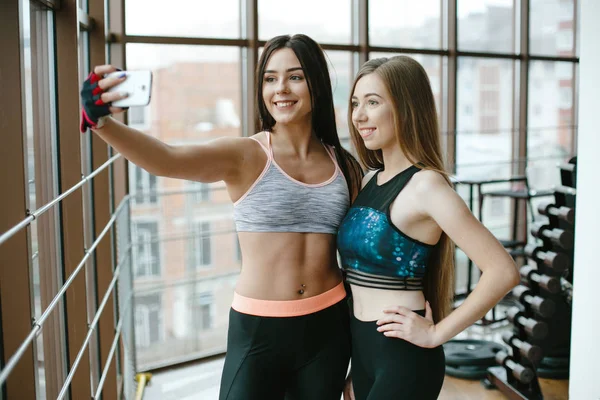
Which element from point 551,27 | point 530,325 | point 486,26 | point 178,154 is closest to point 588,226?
point 530,325

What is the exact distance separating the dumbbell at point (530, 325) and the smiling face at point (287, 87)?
198cm

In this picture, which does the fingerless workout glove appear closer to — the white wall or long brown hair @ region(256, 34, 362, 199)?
long brown hair @ region(256, 34, 362, 199)

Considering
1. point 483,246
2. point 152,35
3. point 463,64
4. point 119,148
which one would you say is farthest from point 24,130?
point 463,64

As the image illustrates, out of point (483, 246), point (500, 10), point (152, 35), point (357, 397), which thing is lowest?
point (357, 397)

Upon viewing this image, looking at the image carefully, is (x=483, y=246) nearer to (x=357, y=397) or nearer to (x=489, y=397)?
(x=357, y=397)

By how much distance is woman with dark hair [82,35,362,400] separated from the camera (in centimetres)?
161

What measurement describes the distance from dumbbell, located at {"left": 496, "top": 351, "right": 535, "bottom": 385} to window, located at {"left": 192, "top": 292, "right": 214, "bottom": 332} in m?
1.77

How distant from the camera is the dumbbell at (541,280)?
Result: 305 centimetres

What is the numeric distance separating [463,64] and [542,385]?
2558 millimetres

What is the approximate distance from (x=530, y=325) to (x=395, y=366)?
1833mm

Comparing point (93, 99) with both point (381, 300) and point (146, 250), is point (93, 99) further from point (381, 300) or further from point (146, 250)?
point (146, 250)

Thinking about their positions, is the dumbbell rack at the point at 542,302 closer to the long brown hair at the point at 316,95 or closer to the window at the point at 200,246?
the long brown hair at the point at 316,95

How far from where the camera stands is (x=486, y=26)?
4973mm

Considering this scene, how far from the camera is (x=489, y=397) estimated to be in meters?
3.16
